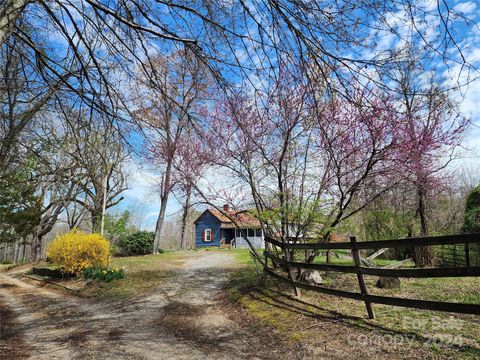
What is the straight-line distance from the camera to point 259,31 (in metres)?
3.61

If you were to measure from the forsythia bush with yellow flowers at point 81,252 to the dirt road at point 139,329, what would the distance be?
2.73 metres

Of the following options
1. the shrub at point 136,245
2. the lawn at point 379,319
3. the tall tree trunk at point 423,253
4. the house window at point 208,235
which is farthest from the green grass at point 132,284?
the house window at point 208,235

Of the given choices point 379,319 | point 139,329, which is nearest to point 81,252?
point 139,329

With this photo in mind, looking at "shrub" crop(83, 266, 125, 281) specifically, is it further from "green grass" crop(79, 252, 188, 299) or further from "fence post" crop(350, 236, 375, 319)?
"fence post" crop(350, 236, 375, 319)

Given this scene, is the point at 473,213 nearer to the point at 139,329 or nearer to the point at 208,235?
the point at 139,329

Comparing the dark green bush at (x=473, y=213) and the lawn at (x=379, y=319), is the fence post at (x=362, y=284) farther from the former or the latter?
the dark green bush at (x=473, y=213)

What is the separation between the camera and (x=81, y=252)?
45.1 ft

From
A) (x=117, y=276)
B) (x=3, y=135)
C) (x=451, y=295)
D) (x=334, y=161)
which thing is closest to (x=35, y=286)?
(x=117, y=276)

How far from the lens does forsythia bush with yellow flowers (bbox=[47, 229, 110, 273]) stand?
1366cm

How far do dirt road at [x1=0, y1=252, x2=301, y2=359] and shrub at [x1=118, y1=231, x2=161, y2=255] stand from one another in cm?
1479

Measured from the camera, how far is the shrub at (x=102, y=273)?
12594 mm

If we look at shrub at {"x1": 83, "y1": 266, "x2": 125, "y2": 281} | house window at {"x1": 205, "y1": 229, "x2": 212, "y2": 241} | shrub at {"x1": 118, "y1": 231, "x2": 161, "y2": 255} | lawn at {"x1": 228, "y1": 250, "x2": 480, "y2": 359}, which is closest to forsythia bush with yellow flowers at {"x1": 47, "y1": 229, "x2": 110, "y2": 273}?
shrub at {"x1": 83, "y1": 266, "x2": 125, "y2": 281}

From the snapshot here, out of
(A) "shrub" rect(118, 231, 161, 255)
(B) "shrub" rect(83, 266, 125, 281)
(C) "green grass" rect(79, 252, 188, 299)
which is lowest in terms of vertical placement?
(C) "green grass" rect(79, 252, 188, 299)

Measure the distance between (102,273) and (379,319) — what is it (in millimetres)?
10495
